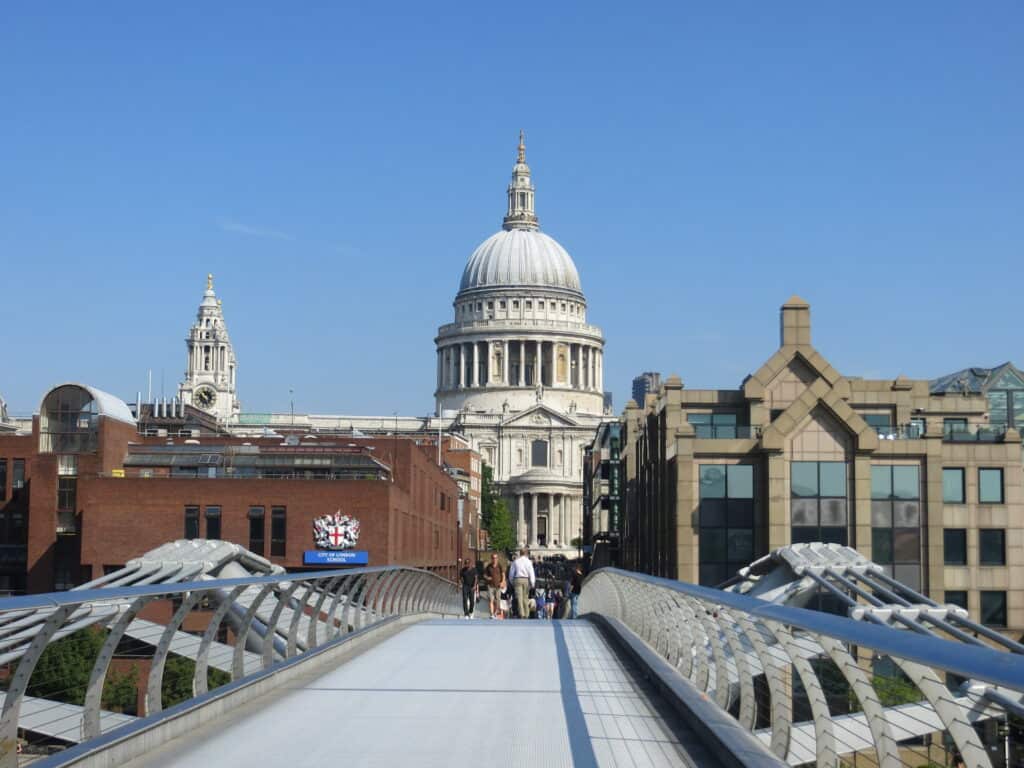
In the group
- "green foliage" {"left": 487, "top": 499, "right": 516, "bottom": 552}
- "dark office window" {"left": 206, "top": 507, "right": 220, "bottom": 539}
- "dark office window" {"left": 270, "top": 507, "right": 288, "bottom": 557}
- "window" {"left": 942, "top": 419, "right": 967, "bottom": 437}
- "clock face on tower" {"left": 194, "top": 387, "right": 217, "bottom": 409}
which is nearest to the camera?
"window" {"left": 942, "top": 419, "right": 967, "bottom": 437}

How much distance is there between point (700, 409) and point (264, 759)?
41.4 meters

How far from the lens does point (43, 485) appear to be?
63.6m

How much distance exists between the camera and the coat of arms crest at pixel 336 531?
59.3 metres

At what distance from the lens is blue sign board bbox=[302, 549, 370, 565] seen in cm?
5853

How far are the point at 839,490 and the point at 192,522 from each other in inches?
985

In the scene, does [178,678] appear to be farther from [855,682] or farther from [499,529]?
[499,529]

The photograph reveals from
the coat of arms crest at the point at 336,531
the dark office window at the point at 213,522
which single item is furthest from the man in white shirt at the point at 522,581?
the dark office window at the point at 213,522

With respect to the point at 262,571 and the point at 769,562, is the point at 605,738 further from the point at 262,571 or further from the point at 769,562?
the point at 262,571

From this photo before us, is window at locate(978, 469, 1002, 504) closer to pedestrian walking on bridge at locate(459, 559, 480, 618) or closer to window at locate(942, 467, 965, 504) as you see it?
window at locate(942, 467, 965, 504)

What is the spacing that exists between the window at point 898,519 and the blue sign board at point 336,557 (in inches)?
793

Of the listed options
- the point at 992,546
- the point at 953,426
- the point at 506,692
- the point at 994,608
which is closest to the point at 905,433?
the point at 992,546

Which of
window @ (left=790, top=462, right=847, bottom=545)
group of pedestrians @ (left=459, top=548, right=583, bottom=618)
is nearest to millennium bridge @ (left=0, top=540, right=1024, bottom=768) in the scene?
group of pedestrians @ (left=459, top=548, right=583, bottom=618)

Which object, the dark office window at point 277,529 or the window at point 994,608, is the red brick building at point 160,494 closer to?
the dark office window at point 277,529

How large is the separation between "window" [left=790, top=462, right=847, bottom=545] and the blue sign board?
18.6 m
